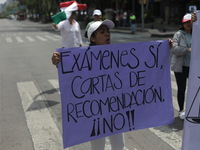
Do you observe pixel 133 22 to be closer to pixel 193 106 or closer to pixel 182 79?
pixel 182 79

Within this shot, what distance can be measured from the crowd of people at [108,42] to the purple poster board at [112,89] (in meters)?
0.14

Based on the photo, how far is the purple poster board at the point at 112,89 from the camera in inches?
100

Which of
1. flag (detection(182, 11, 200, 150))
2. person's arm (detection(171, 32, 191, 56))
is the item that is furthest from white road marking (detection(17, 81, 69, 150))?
person's arm (detection(171, 32, 191, 56))

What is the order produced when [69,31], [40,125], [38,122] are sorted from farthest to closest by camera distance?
[69,31], [38,122], [40,125]

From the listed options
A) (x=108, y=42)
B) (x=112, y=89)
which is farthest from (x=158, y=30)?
(x=112, y=89)

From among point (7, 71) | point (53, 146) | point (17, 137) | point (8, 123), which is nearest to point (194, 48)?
point (53, 146)

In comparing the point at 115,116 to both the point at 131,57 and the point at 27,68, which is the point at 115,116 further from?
the point at 27,68

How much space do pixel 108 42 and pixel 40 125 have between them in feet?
7.66

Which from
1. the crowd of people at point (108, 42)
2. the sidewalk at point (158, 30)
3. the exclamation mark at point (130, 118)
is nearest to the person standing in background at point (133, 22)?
the sidewalk at point (158, 30)

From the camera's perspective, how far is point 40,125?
4.55 meters

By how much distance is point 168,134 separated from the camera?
405 centimetres

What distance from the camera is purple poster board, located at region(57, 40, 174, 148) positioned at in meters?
2.55

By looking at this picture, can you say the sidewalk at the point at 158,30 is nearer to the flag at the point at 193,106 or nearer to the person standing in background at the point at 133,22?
the person standing in background at the point at 133,22

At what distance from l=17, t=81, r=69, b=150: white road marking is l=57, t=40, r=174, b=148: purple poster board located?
1.30 m
